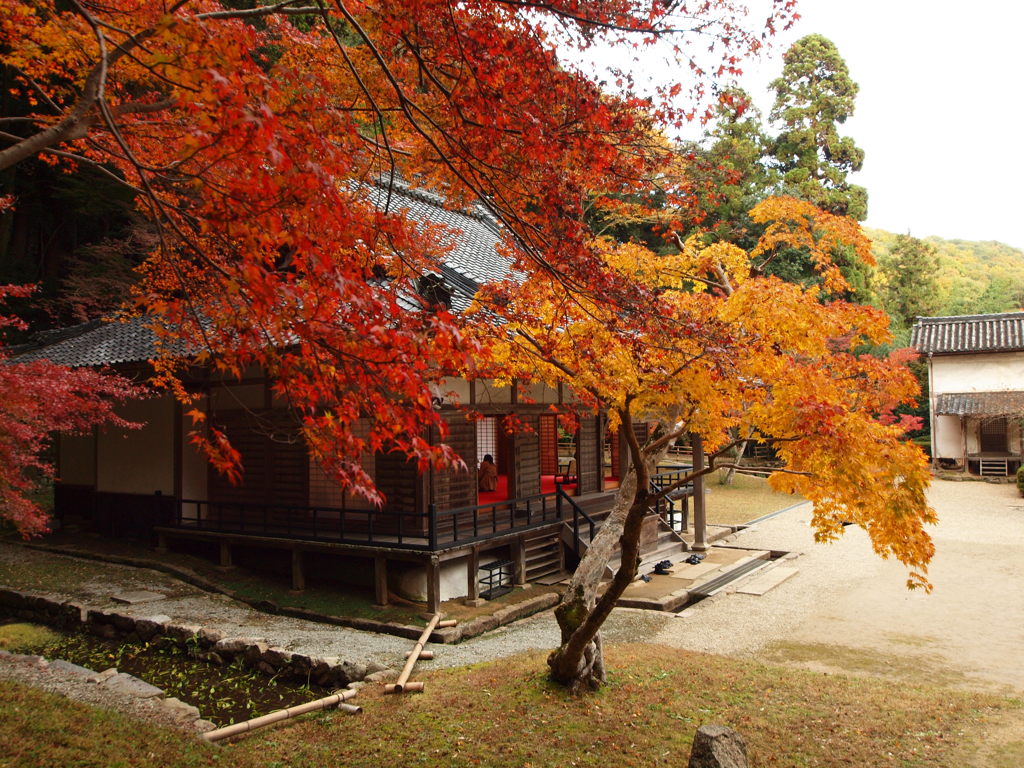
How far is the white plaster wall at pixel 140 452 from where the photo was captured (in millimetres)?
13664

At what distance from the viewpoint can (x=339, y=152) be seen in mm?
4258

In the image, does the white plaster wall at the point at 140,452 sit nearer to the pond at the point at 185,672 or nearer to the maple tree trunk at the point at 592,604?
the pond at the point at 185,672

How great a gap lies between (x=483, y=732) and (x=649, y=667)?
8.24 ft

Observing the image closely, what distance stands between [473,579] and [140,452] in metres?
7.76

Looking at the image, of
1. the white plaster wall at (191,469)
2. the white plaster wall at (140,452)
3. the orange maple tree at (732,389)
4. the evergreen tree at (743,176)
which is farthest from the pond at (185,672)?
the evergreen tree at (743,176)

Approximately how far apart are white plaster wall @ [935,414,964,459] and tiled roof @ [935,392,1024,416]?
0.64 m

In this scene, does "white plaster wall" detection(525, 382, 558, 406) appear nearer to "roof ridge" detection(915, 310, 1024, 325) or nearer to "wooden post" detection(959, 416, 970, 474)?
"wooden post" detection(959, 416, 970, 474)

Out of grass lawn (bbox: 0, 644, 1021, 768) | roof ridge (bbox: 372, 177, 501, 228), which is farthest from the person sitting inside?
grass lawn (bbox: 0, 644, 1021, 768)

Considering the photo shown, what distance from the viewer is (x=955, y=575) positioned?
13258mm

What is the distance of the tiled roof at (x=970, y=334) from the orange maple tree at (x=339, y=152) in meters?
30.7

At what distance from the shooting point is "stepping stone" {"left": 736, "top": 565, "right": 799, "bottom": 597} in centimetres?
1234

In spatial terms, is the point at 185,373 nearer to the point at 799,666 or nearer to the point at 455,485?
the point at 455,485

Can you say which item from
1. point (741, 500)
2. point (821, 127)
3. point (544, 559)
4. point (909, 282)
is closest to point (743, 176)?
point (821, 127)

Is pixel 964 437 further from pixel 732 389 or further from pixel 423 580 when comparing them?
pixel 732 389
